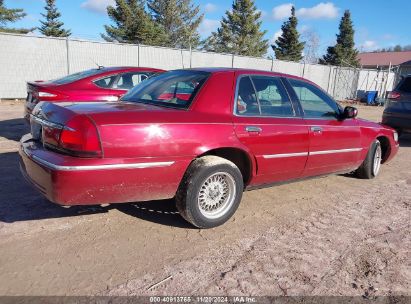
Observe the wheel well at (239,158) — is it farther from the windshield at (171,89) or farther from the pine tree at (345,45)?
the pine tree at (345,45)

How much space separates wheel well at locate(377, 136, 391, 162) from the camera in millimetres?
6319

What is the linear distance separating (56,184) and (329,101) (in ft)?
12.0

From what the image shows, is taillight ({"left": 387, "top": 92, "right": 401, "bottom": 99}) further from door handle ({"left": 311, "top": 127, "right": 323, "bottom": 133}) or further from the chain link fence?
the chain link fence

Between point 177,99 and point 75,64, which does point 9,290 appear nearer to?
point 177,99

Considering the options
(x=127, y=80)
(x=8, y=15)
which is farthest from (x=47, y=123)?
(x=8, y=15)

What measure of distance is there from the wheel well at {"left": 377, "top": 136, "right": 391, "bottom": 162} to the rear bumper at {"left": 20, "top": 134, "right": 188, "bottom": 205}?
411 centimetres

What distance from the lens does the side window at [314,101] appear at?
4.82 meters

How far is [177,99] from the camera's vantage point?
12.9 feet

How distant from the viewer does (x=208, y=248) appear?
11.4 ft

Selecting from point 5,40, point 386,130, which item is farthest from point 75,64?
point 386,130

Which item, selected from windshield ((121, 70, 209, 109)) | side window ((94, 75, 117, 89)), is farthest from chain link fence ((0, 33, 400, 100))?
windshield ((121, 70, 209, 109))

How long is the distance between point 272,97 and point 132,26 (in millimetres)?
33629

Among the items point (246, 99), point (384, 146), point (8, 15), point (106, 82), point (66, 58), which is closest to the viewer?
point (246, 99)

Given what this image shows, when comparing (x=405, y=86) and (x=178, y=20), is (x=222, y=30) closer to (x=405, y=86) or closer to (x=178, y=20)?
(x=178, y=20)
